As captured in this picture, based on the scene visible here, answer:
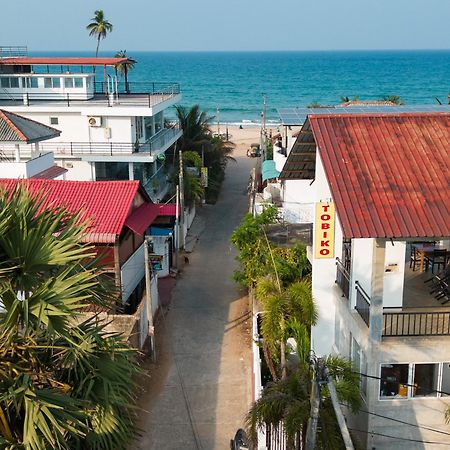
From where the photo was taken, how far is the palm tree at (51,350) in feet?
29.1

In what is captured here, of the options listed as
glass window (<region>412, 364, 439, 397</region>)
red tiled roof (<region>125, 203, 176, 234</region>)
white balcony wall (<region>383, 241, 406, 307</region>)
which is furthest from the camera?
red tiled roof (<region>125, 203, 176, 234</region>)

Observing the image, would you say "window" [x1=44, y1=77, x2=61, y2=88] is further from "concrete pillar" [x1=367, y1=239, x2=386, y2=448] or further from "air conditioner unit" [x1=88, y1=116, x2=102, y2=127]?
"concrete pillar" [x1=367, y1=239, x2=386, y2=448]

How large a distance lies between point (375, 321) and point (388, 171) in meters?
2.99

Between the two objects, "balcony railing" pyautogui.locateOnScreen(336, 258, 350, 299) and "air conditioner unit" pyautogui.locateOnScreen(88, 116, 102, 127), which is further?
"air conditioner unit" pyautogui.locateOnScreen(88, 116, 102, 127)

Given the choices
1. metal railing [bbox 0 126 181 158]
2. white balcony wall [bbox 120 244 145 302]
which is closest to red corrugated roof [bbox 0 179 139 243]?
white balcony wall [bbox 120 244 145 302]

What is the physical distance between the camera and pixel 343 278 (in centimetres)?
1599

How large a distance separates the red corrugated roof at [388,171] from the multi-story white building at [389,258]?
2 cm

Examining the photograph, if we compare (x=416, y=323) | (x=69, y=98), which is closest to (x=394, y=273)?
(x=416, y=323)

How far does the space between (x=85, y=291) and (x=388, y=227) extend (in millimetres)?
5723

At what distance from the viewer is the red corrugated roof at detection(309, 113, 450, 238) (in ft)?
41.3

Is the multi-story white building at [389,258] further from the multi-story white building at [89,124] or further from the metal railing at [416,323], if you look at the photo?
the multi-story white building at [89,124]

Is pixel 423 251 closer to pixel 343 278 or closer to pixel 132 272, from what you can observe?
pixel 343 278

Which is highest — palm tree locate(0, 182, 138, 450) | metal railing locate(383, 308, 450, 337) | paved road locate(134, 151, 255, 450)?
palm tree locate(0, 182, 138, 450)

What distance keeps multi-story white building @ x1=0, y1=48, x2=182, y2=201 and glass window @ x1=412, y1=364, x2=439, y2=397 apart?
22.7 meters
